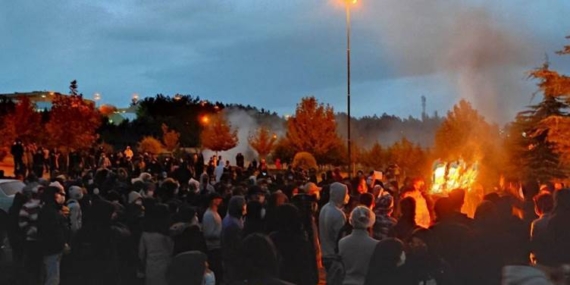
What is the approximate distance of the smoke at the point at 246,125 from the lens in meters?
62.6

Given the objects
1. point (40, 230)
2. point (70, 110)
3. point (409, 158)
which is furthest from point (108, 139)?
point (40, 230)

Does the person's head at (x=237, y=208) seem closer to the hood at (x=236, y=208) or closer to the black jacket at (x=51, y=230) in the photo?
the hood at (x=236, y=208)

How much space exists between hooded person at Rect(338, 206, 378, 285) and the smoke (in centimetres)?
5358

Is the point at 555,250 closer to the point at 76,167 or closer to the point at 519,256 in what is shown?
the point at 519,256

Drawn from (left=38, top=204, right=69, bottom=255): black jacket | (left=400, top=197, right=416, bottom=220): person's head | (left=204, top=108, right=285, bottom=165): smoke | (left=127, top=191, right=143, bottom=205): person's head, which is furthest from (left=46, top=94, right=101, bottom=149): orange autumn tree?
(left=400, top=197, right=416, bottom=220): person's head

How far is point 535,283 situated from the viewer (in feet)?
16.1

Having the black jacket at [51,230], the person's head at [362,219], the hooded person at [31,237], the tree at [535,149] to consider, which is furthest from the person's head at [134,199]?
the tree at [535,149]

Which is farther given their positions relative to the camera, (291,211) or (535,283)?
(291,211)

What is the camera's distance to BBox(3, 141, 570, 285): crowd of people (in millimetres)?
6145

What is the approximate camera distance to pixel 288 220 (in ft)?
22.7

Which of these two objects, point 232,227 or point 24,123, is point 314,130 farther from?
point 232,227

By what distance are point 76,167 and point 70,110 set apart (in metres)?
10.6

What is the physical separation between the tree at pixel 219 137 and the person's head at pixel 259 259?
181ft

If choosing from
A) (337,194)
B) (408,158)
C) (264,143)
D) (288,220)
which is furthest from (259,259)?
(264,143)
